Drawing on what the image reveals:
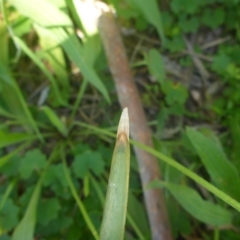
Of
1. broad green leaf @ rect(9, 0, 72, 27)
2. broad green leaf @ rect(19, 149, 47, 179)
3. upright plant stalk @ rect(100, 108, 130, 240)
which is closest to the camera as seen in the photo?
upright plant stalk @ rect(100, 108, 130, 240)

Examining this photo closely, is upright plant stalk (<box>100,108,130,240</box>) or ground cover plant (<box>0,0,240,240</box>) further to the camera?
ground cover plant (<box>0,0,240,240</box>)

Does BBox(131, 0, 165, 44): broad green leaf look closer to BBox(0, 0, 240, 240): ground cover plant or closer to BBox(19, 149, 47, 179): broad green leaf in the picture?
BBox(0, 0, 240, 240): ground cover plant

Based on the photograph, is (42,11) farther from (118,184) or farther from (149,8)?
(118,184)

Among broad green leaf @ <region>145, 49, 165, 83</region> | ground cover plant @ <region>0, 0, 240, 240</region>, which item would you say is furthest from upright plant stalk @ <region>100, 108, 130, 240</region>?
broad green leaf @ <region>145, 49, 165, 83</region>

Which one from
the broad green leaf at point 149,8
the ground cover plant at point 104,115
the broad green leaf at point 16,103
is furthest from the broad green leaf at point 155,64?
the broad green leaf at point 16,103

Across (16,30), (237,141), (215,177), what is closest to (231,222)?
(215,177)

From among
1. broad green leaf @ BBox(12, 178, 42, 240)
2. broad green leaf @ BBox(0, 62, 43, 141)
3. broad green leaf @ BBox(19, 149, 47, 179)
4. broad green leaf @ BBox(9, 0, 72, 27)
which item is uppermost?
broad green leaf @ BBox(9, 0, 72, 27)

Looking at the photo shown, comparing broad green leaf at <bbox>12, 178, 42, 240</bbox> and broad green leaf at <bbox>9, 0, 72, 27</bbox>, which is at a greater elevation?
broad green leaf at <bbox>9, 0, 72, 27</bbox>

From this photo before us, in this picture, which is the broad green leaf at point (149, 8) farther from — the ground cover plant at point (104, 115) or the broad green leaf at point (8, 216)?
the broad green leaf at point (8, 216)
